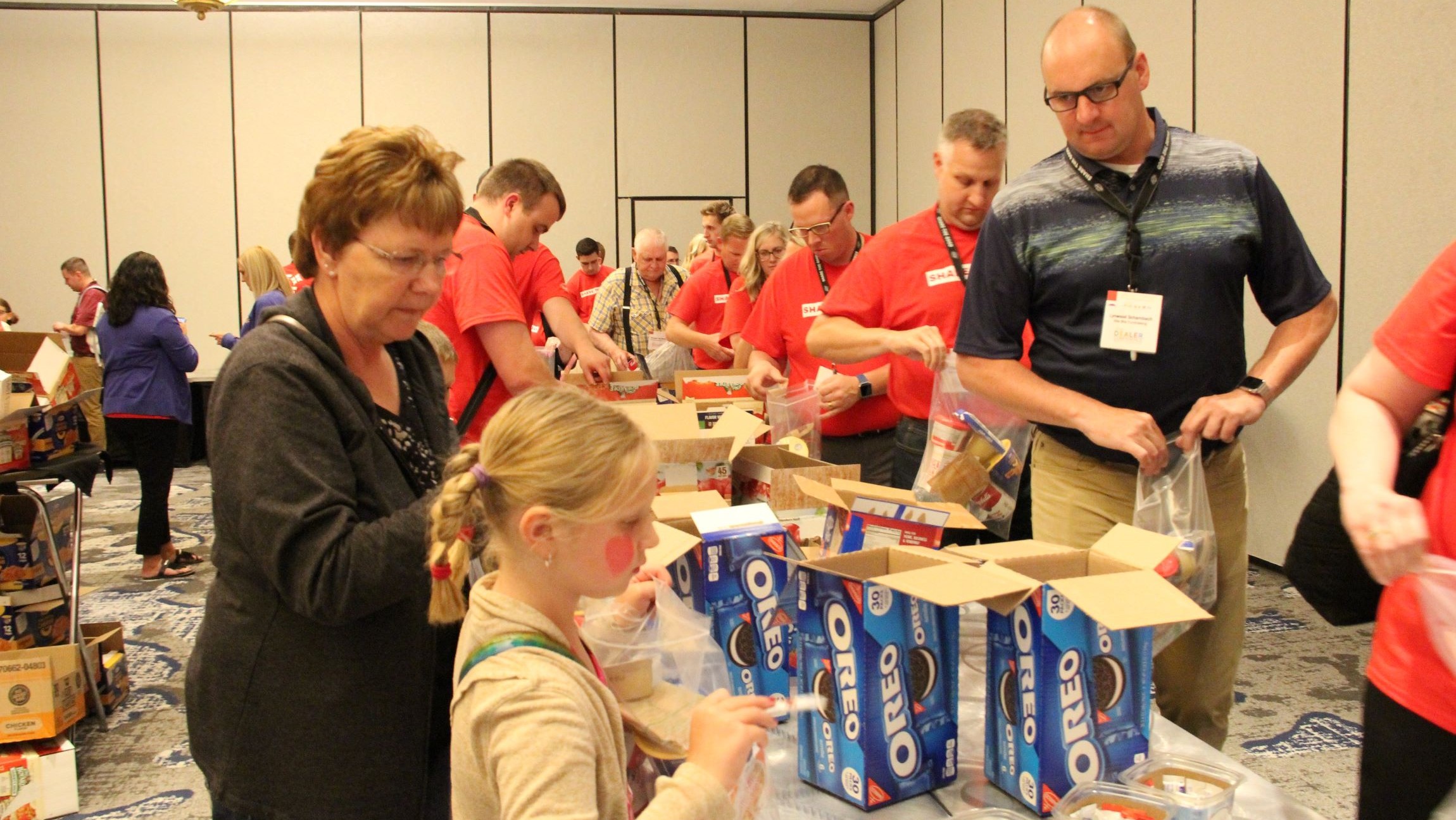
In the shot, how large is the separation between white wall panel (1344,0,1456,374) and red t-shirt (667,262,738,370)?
2.83m

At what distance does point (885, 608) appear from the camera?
3.96ft

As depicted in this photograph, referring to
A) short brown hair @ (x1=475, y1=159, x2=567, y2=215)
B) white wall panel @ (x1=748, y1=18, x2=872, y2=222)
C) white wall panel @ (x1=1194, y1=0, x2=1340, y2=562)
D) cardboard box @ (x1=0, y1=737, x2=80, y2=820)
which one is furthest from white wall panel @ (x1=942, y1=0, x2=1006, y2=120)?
cardboard box @ (x1=0, y1=737, x2=80, y2=820)

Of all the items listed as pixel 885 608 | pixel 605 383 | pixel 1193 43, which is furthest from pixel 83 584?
pixel 1193 43

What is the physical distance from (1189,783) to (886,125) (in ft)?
32.5

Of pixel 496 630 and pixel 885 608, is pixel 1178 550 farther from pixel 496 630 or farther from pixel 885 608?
pixel 496 630

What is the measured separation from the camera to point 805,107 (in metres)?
10.7

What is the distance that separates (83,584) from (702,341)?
3395 mm

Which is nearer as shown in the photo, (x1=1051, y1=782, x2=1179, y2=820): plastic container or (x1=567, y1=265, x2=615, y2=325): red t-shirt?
(x1=1051, y1=782, x2=1179, y2=820): plastic container

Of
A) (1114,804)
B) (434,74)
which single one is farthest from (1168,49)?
(434,74)

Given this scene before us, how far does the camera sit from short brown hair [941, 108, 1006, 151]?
2.62m

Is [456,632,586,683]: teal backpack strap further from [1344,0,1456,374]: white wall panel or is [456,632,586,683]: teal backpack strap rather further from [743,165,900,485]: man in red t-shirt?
[1344,0,1456,374]: white wall panel

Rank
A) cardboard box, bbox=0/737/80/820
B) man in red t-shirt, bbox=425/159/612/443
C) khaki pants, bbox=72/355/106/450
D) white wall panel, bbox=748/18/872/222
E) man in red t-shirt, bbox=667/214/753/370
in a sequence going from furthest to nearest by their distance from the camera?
white wall panel, bbox=748/18/872/222, khaki pants, bbox=72/355/106/450, man in red t-shirt, bbox=667/214/753/370, cardboard box, bbox=0/737/80/820, man in red t-shirt, bbox=425/159/612/443

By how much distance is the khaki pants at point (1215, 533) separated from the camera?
1.91 meters

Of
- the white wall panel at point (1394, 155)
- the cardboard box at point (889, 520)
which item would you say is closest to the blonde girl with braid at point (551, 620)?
the cardboard box at point (889, 520)
